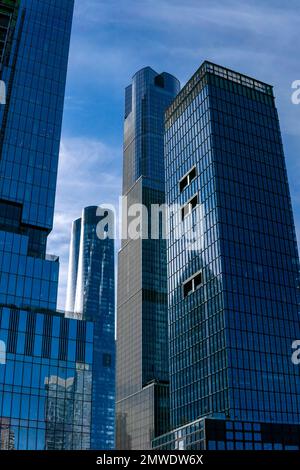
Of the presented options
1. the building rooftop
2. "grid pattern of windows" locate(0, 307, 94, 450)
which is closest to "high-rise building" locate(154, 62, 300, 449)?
the building rooftop

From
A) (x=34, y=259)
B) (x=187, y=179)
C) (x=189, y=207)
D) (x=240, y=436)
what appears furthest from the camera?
(x=187, y=179)

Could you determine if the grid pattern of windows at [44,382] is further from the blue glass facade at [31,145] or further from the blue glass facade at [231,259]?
the blue glass facade at [231,259]

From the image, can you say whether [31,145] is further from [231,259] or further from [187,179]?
[187,179]

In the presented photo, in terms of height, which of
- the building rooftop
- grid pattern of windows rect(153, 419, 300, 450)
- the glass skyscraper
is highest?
the building rooftop

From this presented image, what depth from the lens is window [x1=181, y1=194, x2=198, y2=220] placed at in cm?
16377

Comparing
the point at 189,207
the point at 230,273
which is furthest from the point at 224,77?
the point at 230,273

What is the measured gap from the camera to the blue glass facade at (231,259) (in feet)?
446

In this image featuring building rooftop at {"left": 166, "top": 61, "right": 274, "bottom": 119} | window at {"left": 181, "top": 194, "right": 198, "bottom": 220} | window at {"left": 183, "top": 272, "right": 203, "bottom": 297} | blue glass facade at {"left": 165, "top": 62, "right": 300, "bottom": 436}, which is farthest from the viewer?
building rooftop at {"left": 166, "top": 61, "right": 274, "bottom": 119}

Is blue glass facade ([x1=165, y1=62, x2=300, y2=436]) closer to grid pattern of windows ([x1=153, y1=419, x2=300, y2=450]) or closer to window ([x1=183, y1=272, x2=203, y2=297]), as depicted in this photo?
window ([x1=183, y1=272, x2=203, y2=297])

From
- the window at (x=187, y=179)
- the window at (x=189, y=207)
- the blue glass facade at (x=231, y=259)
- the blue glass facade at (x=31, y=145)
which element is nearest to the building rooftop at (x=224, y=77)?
the blue glass facade at (x=231, y=259)

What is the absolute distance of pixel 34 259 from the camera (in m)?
112

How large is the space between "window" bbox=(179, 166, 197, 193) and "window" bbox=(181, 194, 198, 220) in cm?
625

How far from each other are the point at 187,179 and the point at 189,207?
9.65 meters

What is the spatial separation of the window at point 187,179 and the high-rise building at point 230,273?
0.35m
